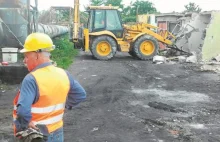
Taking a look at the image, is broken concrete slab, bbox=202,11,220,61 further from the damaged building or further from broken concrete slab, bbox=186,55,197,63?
broken concrete slab, bbox=186,55,197,63

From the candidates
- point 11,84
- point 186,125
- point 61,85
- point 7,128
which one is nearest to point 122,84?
point 11,84

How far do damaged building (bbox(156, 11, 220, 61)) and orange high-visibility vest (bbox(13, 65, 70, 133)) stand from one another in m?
14.0

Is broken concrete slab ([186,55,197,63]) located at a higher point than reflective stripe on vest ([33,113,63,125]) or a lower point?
lower

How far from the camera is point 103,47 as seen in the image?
15.9m

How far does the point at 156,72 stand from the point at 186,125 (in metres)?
6.63

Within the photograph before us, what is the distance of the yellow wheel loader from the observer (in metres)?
15.8

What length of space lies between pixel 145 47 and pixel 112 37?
164cm

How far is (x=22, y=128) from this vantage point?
8.97ft

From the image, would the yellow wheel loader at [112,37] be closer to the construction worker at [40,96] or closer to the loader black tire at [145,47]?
the loader black tire at [145,47]

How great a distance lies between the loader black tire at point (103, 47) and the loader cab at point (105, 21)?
1.72 feet

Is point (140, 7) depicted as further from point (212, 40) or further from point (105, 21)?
point (105, 21)

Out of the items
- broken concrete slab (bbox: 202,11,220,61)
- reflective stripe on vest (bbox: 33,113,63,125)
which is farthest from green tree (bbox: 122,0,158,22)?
reflective stripe on vest (bbox: 33,113,63,125)

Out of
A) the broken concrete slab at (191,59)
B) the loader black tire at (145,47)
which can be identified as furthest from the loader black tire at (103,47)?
the broken concrete slab at (191,59)

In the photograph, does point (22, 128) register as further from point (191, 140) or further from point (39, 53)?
point (191, 140)
